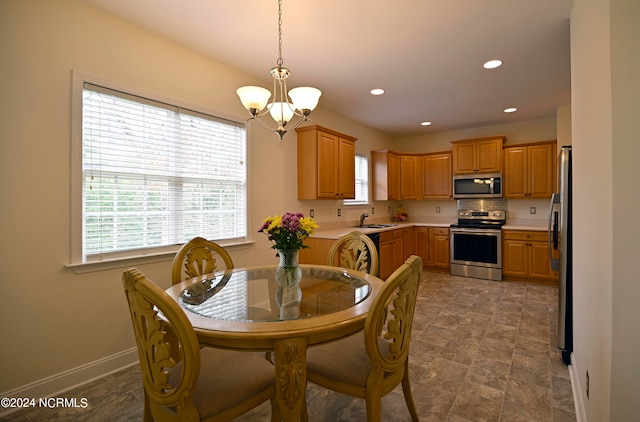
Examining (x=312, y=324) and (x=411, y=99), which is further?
(x=411, y=99)

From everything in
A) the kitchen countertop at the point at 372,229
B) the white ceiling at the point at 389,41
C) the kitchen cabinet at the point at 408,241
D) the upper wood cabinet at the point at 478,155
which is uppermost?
the white ceiling at the point at 389,41

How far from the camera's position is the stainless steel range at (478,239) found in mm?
4875

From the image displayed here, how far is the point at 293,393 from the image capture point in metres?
1.24

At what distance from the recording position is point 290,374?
4.05 feet

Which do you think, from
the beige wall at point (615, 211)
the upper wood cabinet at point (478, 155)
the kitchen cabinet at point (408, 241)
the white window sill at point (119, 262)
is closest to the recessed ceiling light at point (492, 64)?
the beige wall at point (615, 211)

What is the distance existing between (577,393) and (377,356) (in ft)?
5.26

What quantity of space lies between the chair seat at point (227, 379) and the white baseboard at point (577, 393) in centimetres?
174

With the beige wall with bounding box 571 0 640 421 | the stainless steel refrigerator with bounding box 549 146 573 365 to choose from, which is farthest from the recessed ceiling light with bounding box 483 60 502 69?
the beige wall with bounding box 571 0 640 421

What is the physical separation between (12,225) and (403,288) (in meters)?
2.35

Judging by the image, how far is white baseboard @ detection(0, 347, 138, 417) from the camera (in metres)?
1.91

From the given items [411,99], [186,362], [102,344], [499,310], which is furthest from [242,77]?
[499,310]

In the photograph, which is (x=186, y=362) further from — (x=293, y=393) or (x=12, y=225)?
(x=12, y=225)

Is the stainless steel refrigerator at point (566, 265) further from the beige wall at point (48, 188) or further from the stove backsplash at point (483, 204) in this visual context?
the beige wall at point (48, 188)

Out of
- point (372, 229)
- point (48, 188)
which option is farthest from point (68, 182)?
point (372, 229)
